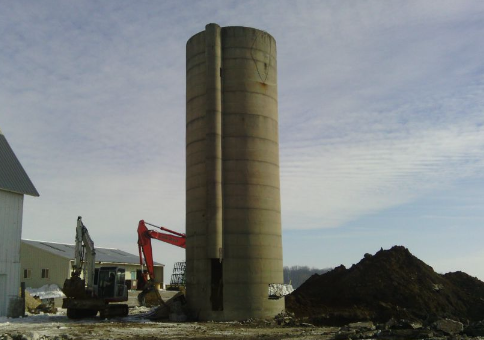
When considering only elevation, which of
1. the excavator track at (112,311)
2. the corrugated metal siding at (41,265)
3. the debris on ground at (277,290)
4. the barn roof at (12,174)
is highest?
the barn roof at (12,174)

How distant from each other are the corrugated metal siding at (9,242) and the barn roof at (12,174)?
48 centimetres

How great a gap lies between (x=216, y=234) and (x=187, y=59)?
11.6 metres

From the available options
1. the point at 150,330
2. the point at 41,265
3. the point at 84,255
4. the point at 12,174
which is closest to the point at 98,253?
the point at 41,265

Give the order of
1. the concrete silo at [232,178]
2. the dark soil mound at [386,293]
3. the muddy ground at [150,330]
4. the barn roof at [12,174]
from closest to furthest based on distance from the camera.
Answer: the muddy ground at [150,330]
the concrete silo at [232,178]
the dark soil mound at [386,293]
the barn roof at [12,174]

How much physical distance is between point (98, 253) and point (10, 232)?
30415 mm

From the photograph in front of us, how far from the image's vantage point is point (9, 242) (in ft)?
106

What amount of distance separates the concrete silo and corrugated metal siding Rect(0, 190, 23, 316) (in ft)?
35.1

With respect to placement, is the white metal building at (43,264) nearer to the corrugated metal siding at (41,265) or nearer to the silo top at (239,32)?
the corrugated metal siding at (41,265)

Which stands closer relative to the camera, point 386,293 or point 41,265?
point 386,293

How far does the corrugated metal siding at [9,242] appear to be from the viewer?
32.0 meters

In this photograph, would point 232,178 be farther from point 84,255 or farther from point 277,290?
point 84,255

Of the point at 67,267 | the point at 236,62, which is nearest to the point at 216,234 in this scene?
the point at 236,62

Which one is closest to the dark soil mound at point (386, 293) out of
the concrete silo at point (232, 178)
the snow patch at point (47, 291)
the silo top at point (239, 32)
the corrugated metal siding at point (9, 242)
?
the concrete silo at point (232, 178)

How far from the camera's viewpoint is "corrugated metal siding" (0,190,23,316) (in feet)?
105
